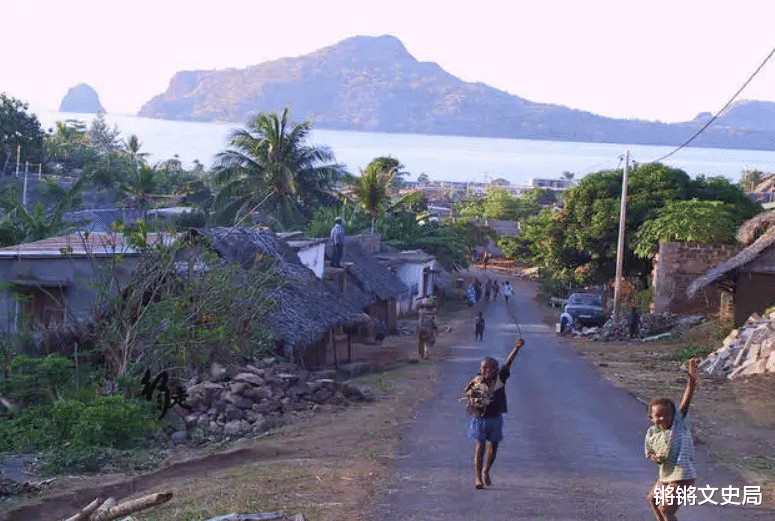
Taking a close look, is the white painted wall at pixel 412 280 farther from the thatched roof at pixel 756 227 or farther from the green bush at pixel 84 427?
the green bush at pixel 84 427

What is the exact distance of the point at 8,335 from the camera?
17.8m

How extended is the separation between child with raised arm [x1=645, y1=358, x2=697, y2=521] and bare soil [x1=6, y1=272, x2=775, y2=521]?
8.87 feet

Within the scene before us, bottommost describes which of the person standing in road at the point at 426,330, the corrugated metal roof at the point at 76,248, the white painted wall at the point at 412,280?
the white painted wall at the point at 412,280

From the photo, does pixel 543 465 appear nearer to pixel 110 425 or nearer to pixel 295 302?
pixel 110 425

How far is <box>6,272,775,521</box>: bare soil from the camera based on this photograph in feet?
33.9

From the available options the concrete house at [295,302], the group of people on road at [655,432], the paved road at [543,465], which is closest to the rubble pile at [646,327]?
the concrete house at [295,302]

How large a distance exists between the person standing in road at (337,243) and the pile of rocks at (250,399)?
41.1 ft

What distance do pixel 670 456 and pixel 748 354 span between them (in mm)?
15219

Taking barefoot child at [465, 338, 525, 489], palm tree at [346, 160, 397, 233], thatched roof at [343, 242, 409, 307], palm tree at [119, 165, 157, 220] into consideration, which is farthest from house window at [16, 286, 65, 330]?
palm tree at [346, 160, 397, 233]

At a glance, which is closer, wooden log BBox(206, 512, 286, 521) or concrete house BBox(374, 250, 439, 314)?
→ wooden log BBox(206, 512, 286, 521)

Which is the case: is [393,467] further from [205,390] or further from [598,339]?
[598,339]

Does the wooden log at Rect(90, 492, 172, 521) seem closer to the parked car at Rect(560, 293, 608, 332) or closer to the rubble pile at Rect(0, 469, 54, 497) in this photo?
the rubble pile at Rect(0, 469, 54, 497)

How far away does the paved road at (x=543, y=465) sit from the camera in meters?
9.90

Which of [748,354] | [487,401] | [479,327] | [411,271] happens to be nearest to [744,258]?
[748,354]
